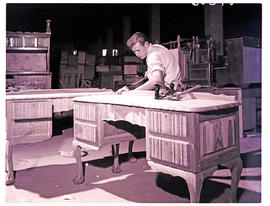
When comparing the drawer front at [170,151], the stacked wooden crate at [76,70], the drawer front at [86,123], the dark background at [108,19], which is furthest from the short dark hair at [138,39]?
→ the dark background at [108,19]

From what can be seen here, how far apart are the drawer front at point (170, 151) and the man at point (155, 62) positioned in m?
0.87

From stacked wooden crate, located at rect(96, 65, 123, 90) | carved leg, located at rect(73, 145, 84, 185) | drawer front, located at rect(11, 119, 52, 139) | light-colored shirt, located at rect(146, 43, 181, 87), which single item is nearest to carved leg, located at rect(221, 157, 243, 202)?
light-colored shirt, located at rect(146, 43, 181, 87)

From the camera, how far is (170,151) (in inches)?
90.3

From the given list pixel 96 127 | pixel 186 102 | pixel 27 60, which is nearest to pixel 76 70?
pixel 27 60

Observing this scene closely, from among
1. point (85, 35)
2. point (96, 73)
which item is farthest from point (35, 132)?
point (85, 35)

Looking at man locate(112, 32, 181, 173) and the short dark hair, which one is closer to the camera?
man locate(112, 32, 181, 173)

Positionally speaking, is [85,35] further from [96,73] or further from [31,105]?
[31,105]

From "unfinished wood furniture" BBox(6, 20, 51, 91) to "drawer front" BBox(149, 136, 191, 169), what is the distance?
248 inches

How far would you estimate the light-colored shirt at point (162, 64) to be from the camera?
10.4 ft

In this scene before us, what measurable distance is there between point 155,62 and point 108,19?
1231cm

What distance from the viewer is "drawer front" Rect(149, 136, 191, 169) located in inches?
85.8

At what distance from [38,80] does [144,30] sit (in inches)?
385

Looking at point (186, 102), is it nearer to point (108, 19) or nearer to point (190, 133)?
point (190, 133)

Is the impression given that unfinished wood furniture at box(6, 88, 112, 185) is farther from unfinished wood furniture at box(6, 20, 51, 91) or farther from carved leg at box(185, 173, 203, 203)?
carved leg at box(185, 173, 203, 203)
